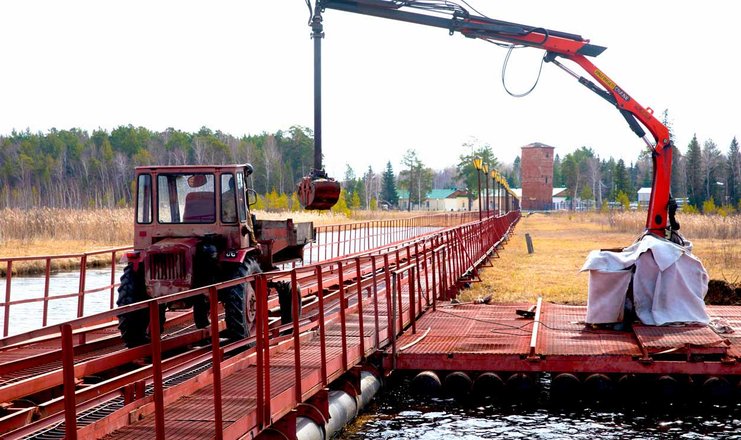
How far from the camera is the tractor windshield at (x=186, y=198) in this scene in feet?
38.5

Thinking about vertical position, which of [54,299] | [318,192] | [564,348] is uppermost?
[318,192]

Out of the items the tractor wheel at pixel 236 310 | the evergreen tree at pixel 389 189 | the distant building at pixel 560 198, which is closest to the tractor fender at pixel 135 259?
the tractor wheel at pixel 236 310

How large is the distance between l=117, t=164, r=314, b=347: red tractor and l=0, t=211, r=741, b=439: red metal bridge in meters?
0.57

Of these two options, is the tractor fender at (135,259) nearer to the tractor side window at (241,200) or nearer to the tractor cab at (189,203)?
the tractor cab at (189,203)

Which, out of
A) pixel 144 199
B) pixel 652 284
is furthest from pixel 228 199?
pixel 652 284

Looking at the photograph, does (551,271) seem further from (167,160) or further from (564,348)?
(167,160)

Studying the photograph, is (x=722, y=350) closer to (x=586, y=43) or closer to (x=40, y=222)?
(x=586, y=43)

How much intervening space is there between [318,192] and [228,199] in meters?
1.58

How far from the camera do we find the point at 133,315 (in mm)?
10266

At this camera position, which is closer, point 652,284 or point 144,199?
point 144,199

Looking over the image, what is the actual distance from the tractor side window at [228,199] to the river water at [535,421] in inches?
122

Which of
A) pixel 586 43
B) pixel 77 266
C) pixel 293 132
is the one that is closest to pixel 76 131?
pixel 293 132

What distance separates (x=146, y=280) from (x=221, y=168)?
1.85 metres

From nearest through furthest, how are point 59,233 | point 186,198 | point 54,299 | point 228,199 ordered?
1. point 228,199
2. point 186,198
3. point 54,299
4. point 59,233
